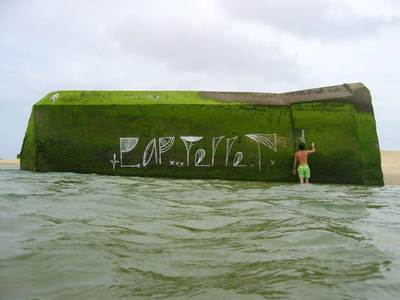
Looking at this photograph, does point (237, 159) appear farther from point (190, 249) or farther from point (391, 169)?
point (391, 169)

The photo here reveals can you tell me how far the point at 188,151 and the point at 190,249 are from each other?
7.16 m

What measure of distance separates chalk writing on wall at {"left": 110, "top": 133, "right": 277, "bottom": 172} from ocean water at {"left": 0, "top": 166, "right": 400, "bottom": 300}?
4.19 meters

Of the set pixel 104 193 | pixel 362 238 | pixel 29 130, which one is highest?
pixel 29 130

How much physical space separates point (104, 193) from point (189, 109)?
474cm

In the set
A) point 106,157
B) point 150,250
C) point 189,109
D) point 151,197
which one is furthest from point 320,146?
point 150,250

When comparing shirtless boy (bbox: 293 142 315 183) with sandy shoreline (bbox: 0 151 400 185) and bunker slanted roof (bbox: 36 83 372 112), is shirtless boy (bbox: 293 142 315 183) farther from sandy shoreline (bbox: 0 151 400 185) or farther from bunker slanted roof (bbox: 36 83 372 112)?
sandy shoreline (bbox: 0 151 400 185)

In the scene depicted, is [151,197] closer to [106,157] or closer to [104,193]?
[104,193]

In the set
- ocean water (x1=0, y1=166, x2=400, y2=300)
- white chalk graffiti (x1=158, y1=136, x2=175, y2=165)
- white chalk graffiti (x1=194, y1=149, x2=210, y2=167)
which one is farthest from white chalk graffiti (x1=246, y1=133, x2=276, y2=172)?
ocean water (x1=0, y1=166, x2=400, y2=300)

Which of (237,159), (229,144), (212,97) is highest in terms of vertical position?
(212,97)

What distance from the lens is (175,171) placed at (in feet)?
34.7

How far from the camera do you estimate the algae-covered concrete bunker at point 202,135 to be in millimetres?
10539

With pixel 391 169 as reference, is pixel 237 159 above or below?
above

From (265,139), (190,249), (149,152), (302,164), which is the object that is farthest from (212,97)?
(190,249)

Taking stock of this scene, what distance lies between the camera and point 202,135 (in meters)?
10.7
